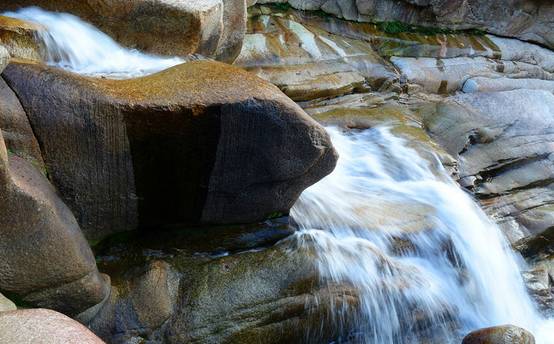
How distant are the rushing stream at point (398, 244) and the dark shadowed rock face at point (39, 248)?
1.76 metres

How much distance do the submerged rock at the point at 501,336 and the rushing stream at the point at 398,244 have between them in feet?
1.31

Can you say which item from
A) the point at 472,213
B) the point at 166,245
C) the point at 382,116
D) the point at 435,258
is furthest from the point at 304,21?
the point at 166,245

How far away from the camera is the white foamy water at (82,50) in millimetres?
4957

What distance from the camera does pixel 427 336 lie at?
185 inches

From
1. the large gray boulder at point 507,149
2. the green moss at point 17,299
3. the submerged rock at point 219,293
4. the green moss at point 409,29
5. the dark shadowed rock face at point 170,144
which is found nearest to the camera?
the green moss at point 17,299

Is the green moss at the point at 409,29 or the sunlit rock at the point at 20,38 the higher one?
the green moss at the point at 409,29

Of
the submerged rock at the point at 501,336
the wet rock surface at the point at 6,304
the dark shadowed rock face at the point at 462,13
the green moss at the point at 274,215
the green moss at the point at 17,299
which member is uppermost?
the dark shadowed rock face at the point at 462,13

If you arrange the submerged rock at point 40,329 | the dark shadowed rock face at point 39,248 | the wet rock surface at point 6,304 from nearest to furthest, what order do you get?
the submerged rock at point 40,329, the wet rock surface at point 6,304, the dark shadowed rock face at point 39,248

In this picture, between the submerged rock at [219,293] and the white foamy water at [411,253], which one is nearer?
the submerged rock at [219,293]

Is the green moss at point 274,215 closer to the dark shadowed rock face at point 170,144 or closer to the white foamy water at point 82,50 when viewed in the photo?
the dark shadowed rock face at point 170,144

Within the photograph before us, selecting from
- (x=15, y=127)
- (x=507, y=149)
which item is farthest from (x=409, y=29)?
(x=15, y=127)

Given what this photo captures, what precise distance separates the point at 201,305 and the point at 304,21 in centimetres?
785

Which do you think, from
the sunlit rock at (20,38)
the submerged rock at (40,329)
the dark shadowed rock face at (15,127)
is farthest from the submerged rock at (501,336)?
the sunlit rock at (20,38)

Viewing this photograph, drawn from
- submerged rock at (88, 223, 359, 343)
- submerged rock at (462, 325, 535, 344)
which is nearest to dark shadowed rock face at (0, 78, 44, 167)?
submerged rock at (88, 223, 359, 343)
